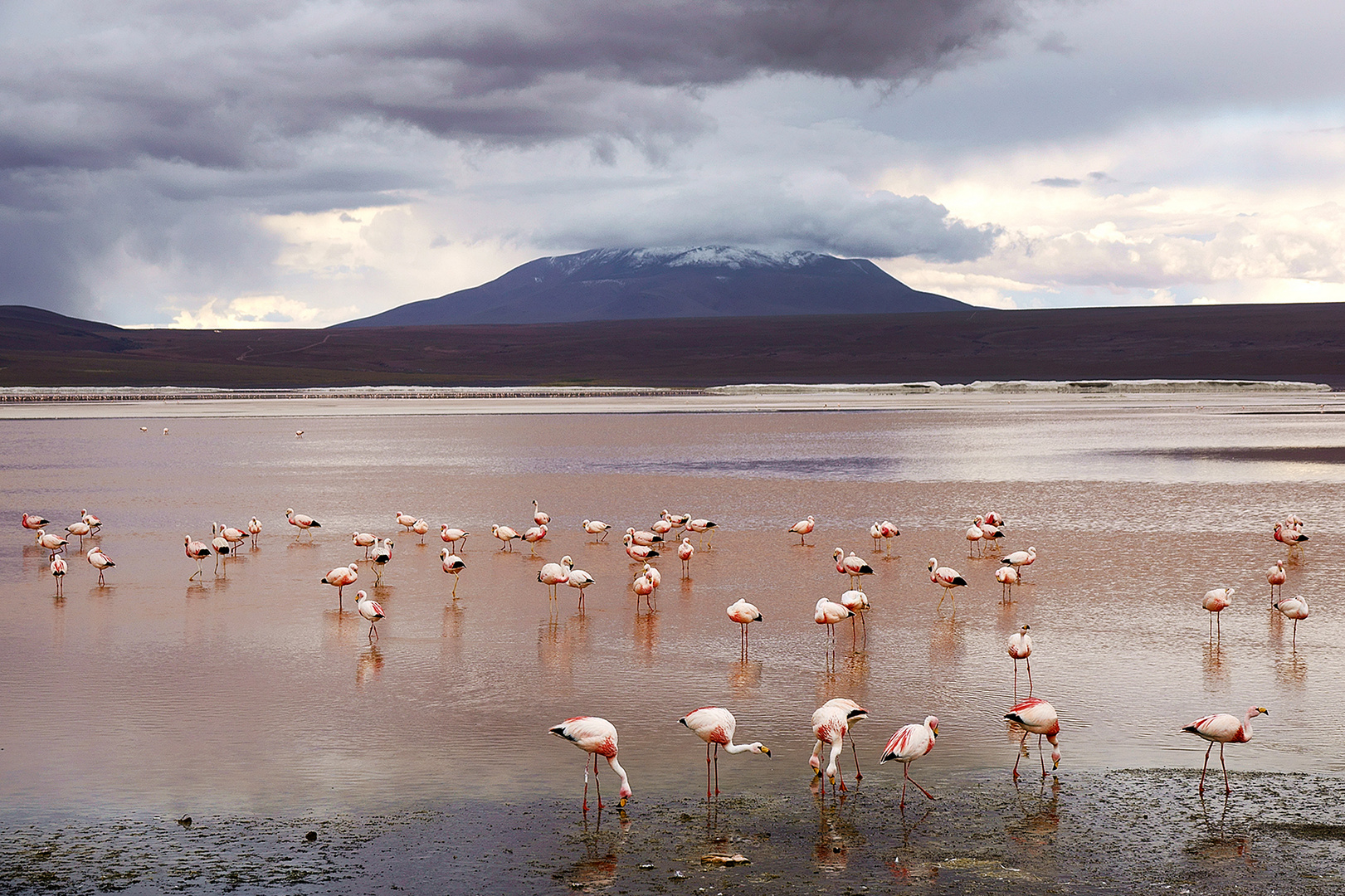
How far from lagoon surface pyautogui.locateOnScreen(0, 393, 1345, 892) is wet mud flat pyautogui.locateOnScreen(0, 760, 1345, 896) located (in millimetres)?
34

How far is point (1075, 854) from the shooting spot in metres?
7.54

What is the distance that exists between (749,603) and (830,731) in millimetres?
5472

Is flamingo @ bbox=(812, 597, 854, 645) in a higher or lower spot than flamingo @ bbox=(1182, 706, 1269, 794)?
higher

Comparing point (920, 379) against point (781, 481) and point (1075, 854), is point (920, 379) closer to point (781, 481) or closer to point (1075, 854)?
point (781, 481)

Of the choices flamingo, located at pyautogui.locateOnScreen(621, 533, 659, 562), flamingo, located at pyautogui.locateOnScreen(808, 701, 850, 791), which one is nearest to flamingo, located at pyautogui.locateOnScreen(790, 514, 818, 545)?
flamingo, located at pyautogui.locateOnScreen(621, 533, 659, 562)

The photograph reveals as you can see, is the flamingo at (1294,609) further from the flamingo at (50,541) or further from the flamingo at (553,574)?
the flamingo at (50,541)

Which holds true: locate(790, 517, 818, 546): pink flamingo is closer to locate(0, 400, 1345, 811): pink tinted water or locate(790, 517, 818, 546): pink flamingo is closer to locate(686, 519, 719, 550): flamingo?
locate(0, 400, 1345, 811): pink tinted water

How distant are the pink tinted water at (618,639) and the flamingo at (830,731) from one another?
221mm

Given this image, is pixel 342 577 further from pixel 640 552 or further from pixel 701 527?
pixel 701 527

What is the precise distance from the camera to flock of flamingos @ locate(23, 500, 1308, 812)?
8.64 metres

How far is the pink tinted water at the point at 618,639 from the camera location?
30.9 feet

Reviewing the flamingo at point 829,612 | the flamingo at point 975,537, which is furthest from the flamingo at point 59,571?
the flamingo at point 975,537

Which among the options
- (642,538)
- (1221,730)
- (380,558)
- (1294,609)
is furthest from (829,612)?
(380,558)

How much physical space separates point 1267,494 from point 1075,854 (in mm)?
20647
